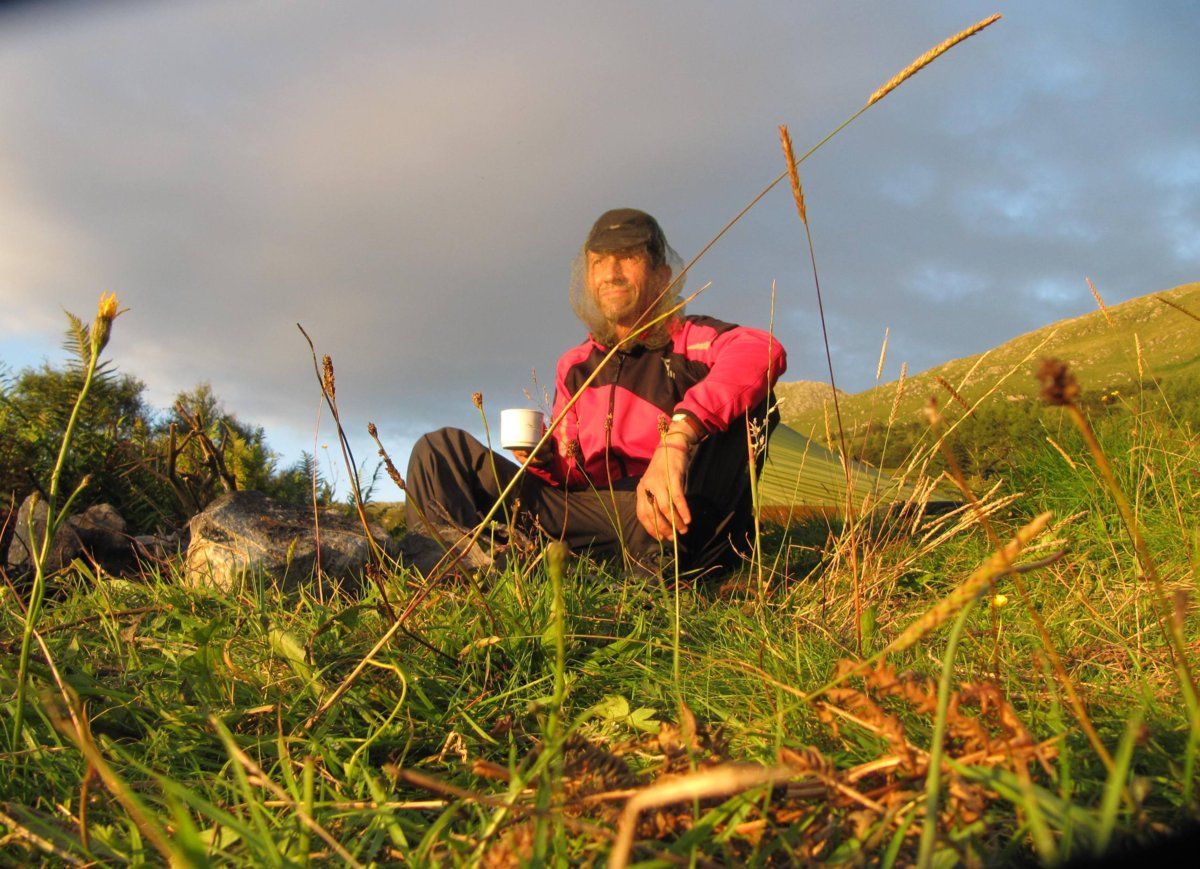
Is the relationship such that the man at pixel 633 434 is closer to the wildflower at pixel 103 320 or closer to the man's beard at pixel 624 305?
the man's beard at pixel 624 305

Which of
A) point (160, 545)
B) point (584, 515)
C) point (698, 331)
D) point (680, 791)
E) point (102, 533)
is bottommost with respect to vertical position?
point (680, 791)

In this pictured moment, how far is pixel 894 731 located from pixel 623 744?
39 centimetres

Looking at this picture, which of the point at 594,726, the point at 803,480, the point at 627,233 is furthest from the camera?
the point at 803,480

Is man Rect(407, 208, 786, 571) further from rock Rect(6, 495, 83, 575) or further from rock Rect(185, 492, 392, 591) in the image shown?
rock Rect(6, 495, 83, 575)

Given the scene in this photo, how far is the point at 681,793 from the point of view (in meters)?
0.49

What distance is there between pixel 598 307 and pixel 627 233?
0.49 meters

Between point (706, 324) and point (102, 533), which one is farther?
point (706, 324)

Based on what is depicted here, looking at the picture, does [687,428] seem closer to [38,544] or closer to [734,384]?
[734,384]

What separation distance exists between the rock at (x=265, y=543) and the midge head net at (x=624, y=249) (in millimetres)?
2028

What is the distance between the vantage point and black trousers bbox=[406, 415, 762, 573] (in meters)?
3.73

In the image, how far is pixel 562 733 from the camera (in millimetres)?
1262

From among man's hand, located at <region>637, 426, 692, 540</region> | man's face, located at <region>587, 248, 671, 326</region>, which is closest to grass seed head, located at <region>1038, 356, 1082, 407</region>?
man's hand, located at <region>637, 426, 692, 540</region>

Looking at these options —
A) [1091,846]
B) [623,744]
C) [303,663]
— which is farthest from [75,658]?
[1091,846]

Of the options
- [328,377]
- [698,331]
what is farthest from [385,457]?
[698,331]
